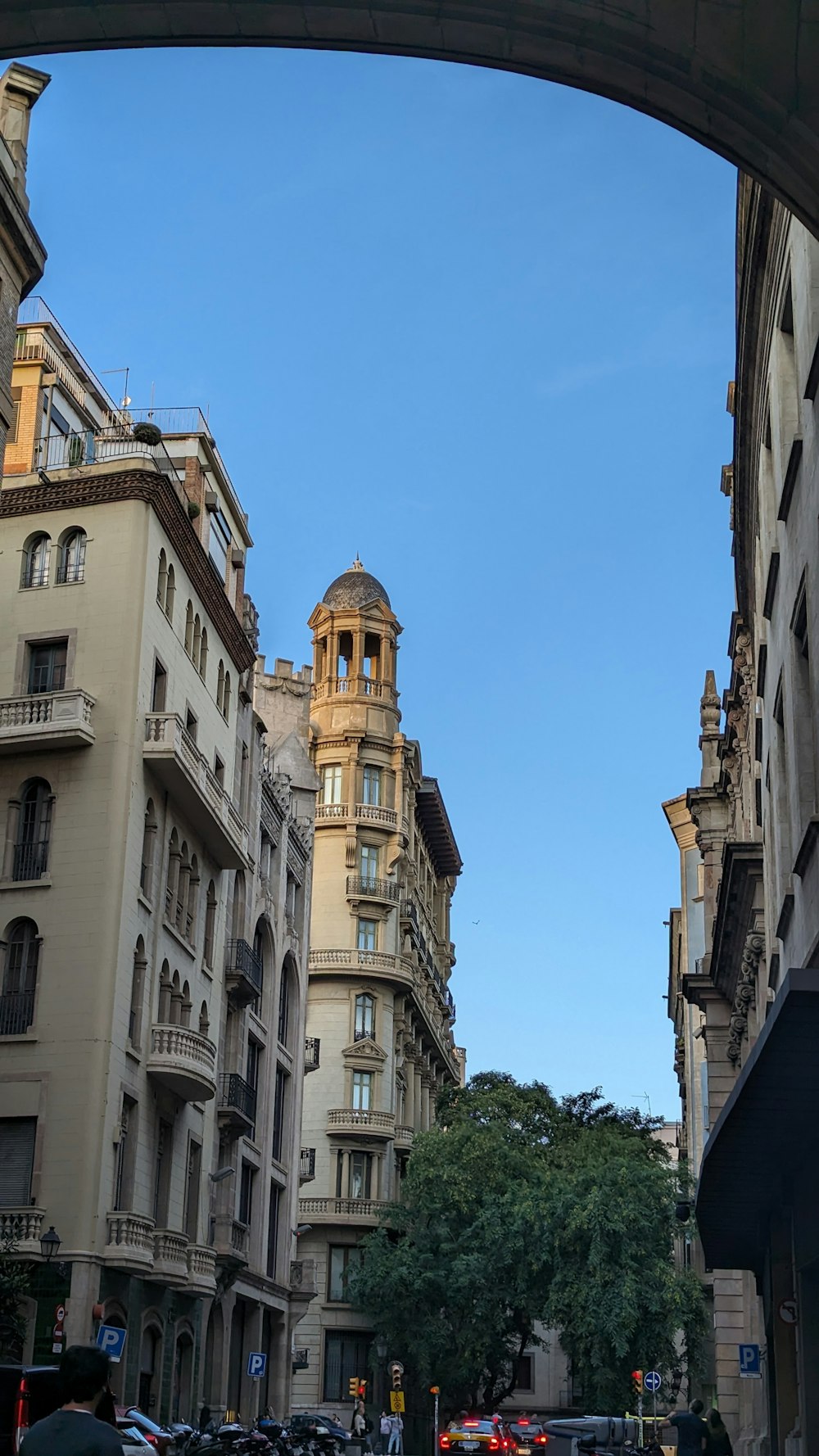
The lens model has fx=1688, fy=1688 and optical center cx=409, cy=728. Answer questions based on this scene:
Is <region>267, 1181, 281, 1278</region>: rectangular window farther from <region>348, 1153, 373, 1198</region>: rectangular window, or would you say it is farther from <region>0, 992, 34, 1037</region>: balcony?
<region>0, 992, 34, 1037</region>: balcony

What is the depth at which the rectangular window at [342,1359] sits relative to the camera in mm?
67062

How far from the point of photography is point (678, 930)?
3179 inches

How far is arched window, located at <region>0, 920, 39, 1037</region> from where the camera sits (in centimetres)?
3597

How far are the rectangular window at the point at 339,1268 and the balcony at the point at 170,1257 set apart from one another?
28952 mm

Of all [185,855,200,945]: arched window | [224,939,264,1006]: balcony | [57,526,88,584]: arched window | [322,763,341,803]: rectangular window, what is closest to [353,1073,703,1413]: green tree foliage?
[224,939,264,1006]: balcony

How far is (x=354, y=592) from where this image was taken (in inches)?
3162

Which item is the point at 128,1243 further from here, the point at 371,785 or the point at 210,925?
the point at 371,785

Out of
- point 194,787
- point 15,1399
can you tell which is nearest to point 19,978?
point 194,787

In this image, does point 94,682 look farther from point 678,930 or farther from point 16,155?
point 678,930

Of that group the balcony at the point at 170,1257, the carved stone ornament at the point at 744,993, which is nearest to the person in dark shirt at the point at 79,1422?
the carved stone ornament at the point at 744,993

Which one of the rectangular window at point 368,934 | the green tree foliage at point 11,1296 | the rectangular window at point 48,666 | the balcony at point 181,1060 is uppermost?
the rectangular window at point 368,934

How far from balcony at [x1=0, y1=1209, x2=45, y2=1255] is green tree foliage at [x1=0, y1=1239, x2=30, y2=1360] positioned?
8.7 inches

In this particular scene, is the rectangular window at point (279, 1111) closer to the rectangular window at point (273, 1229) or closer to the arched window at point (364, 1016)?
the rectangular window at point (273, 1229)

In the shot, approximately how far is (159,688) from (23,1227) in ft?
43.5
